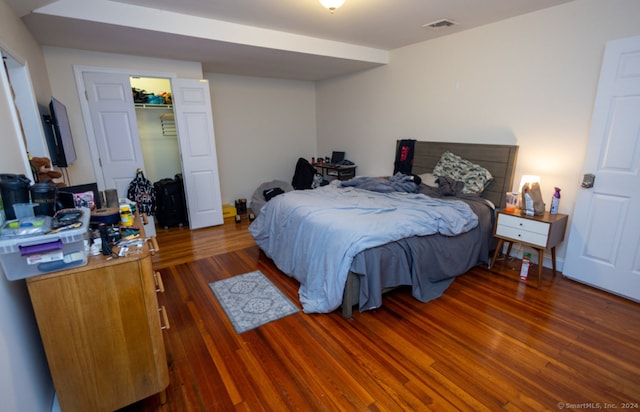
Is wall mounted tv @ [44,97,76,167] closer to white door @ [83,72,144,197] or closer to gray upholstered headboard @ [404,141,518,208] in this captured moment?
white door @ [83,72,144,197]

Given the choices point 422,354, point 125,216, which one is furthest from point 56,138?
point 422,354

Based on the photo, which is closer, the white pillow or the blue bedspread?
the blue bedspread

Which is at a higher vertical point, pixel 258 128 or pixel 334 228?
pixel 258 128

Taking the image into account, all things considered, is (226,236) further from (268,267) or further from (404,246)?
(404,246)

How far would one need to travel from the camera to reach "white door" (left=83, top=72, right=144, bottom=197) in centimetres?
368

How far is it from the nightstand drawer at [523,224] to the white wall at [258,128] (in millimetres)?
4174

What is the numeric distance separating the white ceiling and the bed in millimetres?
1538

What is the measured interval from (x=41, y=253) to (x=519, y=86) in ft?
13.3

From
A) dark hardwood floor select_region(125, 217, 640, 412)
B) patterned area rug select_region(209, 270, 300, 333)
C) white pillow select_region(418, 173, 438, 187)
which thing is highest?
white pillow select_region(418, 173, 438, 187)

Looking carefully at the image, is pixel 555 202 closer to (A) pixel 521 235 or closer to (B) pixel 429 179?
(A) pixel 521 235

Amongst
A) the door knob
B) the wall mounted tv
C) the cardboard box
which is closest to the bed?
the door knob

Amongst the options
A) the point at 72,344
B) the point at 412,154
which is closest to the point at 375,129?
the point at 412,154

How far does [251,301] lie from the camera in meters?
2.58

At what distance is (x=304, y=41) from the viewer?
12.0 feet
